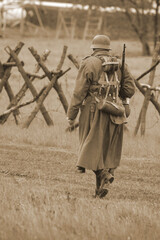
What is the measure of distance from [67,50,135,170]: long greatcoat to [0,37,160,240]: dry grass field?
447 millimetres

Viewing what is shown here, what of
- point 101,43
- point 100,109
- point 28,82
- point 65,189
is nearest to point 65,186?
point 65,189

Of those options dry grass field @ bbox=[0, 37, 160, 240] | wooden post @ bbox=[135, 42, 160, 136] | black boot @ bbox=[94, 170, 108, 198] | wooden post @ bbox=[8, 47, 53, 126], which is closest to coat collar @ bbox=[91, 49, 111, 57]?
black boot @ bbox=[94, 170, 108, 198]

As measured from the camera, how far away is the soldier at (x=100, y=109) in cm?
842

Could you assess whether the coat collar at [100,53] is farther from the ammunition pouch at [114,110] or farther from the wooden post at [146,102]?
the wooden post at [146,102]

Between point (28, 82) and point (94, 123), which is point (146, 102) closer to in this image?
point (28, 82)

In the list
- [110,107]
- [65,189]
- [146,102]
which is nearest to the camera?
[110,107]

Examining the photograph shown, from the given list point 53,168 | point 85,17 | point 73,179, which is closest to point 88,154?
point 73,179

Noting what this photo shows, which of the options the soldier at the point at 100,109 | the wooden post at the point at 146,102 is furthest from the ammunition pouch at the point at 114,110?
the wooden post at the point at 146,102

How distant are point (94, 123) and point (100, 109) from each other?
21 cm

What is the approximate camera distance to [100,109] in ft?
27.6

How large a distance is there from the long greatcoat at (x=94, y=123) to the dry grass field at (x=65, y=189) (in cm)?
45

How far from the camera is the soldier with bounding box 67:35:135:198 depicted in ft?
27.6

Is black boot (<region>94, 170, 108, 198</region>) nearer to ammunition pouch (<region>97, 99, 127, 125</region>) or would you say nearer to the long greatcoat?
the long greatcoat

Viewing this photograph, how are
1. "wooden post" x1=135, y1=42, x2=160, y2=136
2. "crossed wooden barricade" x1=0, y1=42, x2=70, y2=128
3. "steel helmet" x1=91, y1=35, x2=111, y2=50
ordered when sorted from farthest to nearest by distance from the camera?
1. "crossed wooden barricade" x1=0, y1=42, x2=70, y2=128
2. "wooden post" x1=135, y1=42, x2=160, y2=136
3. "steel helmet" x1=91, y1=35, x2=111, y2=50
